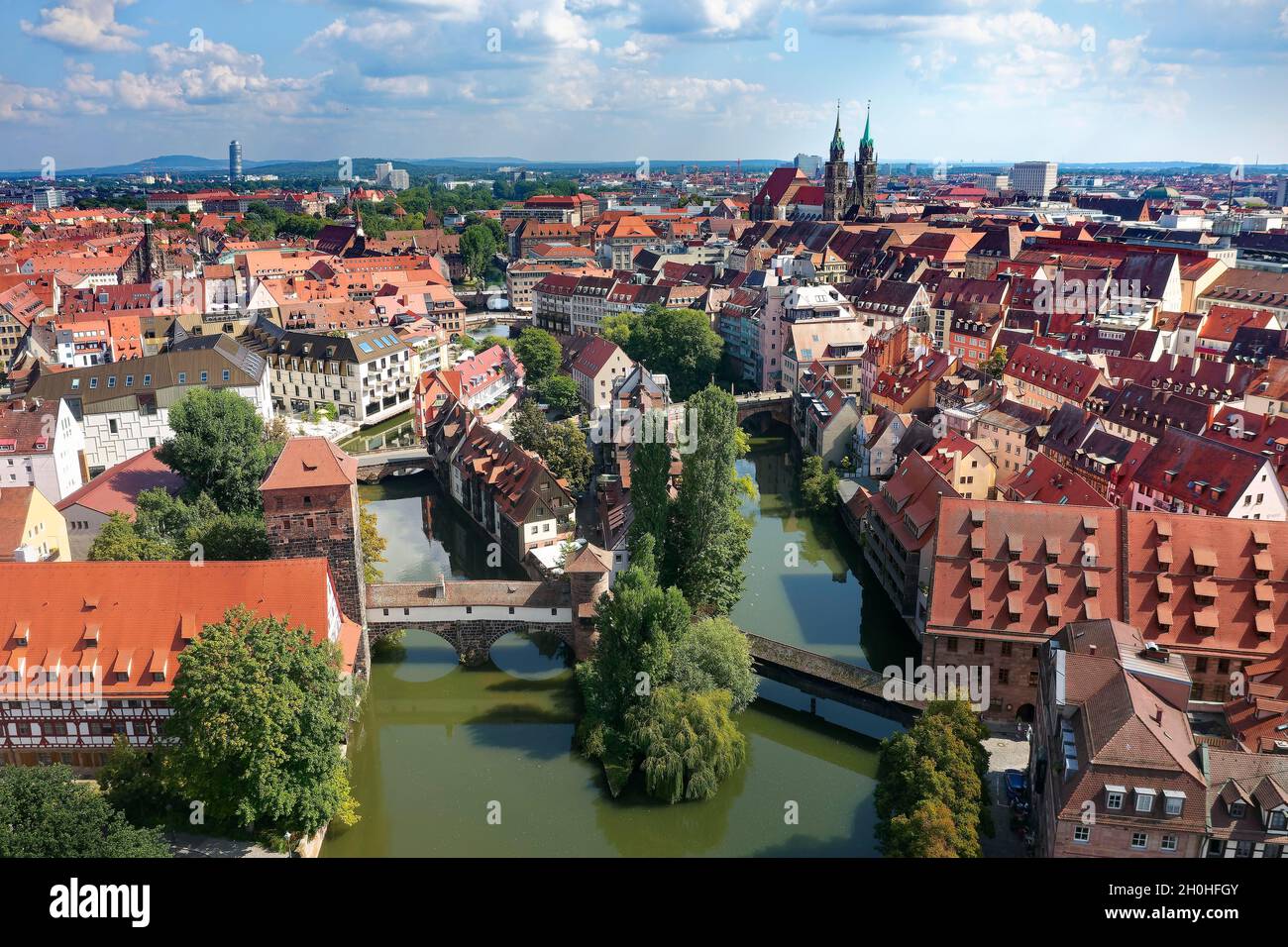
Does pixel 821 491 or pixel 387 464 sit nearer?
pixel 821 491

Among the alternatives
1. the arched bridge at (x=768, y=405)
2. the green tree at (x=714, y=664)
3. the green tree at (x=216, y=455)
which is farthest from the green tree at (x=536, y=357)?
the green tree at (x=714, y=664)

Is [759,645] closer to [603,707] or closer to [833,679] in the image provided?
[833,679]

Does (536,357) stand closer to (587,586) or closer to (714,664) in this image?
(587,586)

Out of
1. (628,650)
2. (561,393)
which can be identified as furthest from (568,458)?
(628,650)

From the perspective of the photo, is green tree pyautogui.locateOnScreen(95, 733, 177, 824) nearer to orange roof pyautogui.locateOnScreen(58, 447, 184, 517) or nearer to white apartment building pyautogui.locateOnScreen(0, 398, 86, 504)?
orange roof pyautogui.locateOnScreen(58, 447, 184, 517)

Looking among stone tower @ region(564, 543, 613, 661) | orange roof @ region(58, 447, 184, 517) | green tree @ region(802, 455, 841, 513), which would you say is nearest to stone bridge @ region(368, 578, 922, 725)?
stone tower @ region(564, 543, 613, 661)
